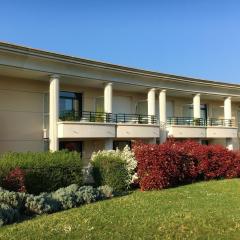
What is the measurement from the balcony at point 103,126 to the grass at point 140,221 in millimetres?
9504

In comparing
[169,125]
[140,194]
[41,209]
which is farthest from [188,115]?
[41,209]

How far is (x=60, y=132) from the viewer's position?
2292 centimetres

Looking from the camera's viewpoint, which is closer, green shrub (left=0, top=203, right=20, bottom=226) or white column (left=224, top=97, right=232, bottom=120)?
green shrub (left=0, top=203, right=20, bottom=226)

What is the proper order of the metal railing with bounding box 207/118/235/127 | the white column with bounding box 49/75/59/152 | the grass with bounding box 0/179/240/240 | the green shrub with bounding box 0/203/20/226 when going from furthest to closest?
the metal railing with bounding box 207/118/235/127
the white column with bounding box 49/75/59/152
the green shrub with bounding box 0/203/20/226
the grass with bounding box 0/179/240/240

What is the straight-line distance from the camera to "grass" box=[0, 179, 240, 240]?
946cm

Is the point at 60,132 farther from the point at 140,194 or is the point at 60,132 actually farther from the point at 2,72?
the point at 140,194

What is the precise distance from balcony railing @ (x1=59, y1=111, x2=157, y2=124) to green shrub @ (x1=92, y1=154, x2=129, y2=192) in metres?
6.75

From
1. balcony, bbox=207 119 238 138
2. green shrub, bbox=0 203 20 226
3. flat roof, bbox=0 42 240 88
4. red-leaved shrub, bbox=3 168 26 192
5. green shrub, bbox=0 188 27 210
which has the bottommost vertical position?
green shrub, bbox=0 203 20 226

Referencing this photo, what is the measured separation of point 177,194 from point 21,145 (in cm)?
1087

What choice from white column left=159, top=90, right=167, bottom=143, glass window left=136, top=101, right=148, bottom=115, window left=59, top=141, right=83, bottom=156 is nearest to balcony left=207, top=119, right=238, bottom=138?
white column left=159, top=90, right=167, bottom=143

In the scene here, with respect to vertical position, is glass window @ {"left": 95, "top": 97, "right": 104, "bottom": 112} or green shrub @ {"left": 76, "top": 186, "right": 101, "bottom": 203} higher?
glass window @ {"left": 95, "top": 97, "right": 104, "bottom": 112}

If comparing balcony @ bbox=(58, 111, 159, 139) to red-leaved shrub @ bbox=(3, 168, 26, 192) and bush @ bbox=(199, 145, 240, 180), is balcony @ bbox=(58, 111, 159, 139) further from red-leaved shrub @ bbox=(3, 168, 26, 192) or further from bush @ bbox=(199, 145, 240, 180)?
red-leaved shrub @ bbox=(3, 168, 26, 192)

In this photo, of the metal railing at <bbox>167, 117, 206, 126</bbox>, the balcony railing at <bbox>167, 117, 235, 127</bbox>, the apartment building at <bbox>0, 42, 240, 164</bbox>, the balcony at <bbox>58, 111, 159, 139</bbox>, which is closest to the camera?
the apartment building at <bbox>0, 42, 240, 164</bbox>

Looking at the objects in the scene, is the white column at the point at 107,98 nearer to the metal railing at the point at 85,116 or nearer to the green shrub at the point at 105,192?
the metal railing at the point at 85,116
